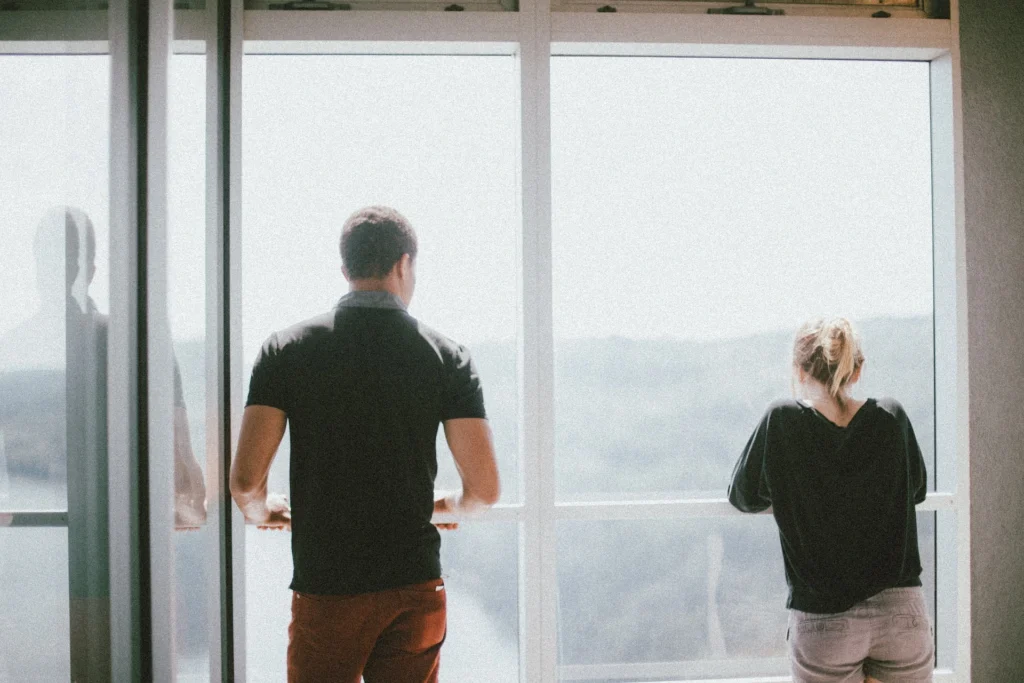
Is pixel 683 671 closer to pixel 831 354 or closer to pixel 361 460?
pixel 831 354

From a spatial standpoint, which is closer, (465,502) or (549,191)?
(465,502)

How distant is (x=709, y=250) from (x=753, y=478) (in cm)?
81

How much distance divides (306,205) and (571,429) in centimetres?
116

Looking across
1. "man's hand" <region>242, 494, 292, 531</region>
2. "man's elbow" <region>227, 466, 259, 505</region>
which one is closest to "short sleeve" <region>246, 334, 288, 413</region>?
"man's elbow" <region>227, 466, 259, 505</region>

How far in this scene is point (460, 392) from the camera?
1.67 m

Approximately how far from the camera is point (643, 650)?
2.52 meters

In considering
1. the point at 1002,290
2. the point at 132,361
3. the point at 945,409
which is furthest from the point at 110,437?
the point at 1002,290

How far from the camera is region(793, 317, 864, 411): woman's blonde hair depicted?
1.98 m

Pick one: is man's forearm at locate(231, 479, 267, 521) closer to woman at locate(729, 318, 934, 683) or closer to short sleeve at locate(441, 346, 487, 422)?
short sleeve at locate(441, 346, 487, 422)

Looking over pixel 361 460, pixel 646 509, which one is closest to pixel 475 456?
pixel 361 460

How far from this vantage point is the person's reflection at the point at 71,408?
106cm

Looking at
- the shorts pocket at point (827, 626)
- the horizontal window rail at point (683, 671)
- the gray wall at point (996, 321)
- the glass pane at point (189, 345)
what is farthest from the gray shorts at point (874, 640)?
the glass pane at point (189, 345)

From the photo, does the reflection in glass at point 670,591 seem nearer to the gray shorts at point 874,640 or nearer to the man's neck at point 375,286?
the gray shorts at point 874,640

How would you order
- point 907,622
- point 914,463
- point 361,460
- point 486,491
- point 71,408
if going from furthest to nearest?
1. point 914,463
2. point 907,622
3. point 486,491
4. point 361,460
5. point 71,408
